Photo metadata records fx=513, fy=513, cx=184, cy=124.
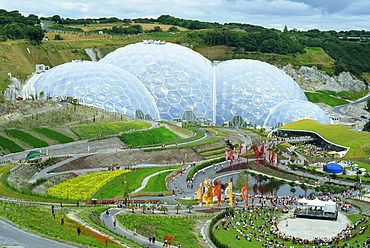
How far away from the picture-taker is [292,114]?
288ft

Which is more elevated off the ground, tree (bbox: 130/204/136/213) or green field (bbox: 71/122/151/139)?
green field (bbox: 71/122/151/139)

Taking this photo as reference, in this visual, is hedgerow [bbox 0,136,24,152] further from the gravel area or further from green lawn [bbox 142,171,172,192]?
the gravel area

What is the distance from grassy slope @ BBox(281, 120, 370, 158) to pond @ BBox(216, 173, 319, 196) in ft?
55.6

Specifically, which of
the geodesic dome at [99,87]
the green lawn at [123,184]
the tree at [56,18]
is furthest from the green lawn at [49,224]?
the tree at [56,18]

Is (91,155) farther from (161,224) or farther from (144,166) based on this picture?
(161,224)

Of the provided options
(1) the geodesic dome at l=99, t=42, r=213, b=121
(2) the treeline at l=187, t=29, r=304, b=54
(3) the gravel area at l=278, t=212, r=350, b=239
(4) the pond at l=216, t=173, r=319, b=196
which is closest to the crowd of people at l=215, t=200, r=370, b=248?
(3) the gravel area at l=278, t=212, r=350, b=239

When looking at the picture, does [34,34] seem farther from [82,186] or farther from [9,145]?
[82,186]

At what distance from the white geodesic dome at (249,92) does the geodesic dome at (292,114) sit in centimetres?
112

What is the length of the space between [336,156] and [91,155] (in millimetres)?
33708

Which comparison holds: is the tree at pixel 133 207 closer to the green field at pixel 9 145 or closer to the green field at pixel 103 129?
the green field at pixel 9 145

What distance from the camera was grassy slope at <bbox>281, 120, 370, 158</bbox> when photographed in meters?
71.0

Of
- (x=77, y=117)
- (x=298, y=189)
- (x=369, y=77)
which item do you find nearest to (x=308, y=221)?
(x=298, y=189)

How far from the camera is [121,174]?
2169 inches

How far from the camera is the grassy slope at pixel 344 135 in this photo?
233 feet
